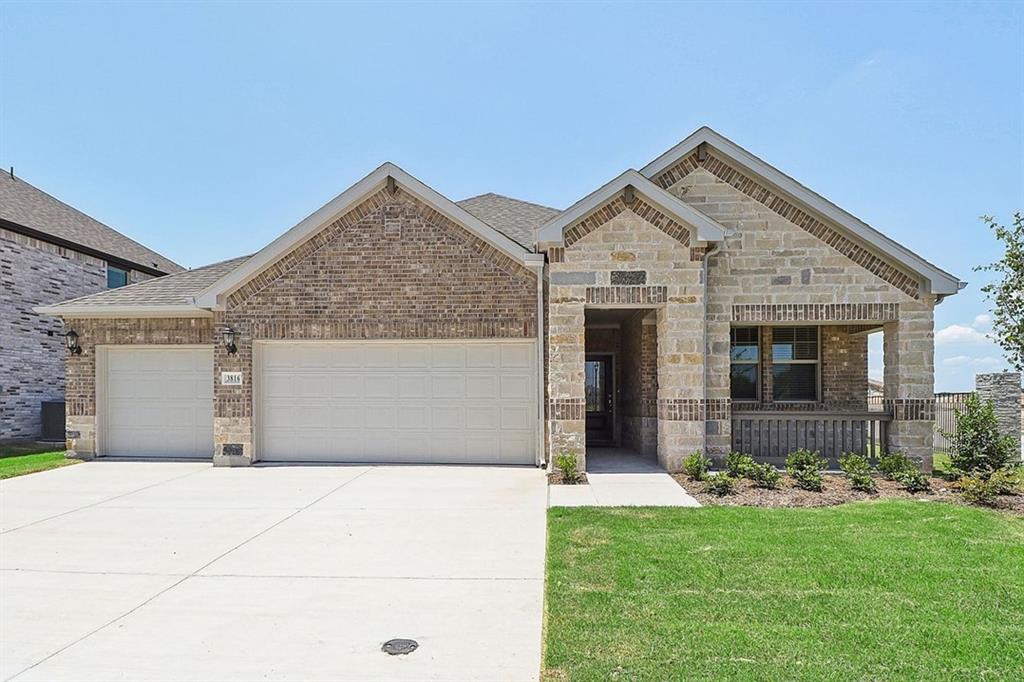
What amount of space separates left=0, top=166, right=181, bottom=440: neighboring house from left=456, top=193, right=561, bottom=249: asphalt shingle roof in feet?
38.9

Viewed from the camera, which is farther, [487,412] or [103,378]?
[103,378]

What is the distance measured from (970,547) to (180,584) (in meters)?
7.72

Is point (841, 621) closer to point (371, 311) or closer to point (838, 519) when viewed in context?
point (838, 519)

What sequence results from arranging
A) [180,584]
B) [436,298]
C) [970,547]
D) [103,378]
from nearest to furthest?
[180,584], [970,547], [436,298], [103,378]

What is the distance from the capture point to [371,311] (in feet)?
37.8

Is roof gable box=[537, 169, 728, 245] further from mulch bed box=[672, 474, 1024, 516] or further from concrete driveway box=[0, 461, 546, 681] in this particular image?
concrete driveway box=[0, 461, 546, 681]

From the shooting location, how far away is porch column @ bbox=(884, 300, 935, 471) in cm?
1088

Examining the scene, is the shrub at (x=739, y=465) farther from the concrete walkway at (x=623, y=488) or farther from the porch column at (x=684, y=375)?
the concrete walkway at (x=623, y=488)

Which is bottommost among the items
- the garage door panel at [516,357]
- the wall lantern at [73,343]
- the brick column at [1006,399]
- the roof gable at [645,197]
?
the brick column at [1006,399]

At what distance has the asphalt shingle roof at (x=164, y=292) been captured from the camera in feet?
41.2

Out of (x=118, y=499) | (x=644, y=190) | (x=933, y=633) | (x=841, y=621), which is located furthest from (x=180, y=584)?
(x=644, y=190)

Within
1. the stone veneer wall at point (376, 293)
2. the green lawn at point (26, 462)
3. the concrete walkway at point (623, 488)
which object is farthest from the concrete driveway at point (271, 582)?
the stone veneer wall at point (376, 293)

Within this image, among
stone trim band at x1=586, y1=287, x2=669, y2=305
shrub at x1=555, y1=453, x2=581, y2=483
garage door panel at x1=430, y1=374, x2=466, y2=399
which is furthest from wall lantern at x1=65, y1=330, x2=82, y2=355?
stone trim band at x1=586, y1=287, x2=669, y2=305

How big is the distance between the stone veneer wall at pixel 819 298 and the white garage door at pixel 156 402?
10.4 metres
